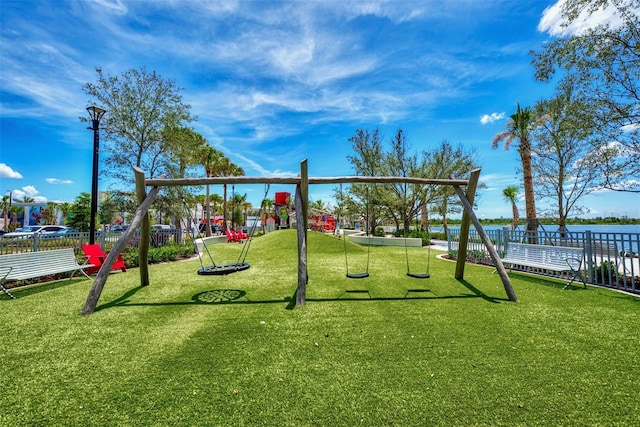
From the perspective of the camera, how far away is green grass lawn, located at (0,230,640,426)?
91.3 inches

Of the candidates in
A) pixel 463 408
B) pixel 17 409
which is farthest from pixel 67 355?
pixel 463 408

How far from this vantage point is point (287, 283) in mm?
6992

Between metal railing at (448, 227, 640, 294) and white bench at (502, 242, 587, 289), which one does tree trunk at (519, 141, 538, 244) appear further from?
white bench at (502, 242, 587, 289)

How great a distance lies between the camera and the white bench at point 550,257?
6219mm

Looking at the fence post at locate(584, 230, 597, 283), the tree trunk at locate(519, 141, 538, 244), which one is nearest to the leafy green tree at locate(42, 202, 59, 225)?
the tree trunk at locate(519, 141, 538, 244)

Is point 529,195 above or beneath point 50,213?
beneath

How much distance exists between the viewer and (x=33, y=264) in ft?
20.2

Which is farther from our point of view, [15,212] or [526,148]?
[15,212]

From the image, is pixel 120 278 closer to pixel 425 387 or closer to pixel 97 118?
pixel 97 118

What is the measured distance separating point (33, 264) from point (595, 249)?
1287 cm

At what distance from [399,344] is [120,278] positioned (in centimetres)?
755

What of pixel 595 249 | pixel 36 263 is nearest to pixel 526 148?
pixel 595 249

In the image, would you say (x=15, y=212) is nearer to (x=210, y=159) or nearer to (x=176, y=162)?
(x=210, y=159)

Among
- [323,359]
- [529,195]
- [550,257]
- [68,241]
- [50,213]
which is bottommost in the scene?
[323,359]
